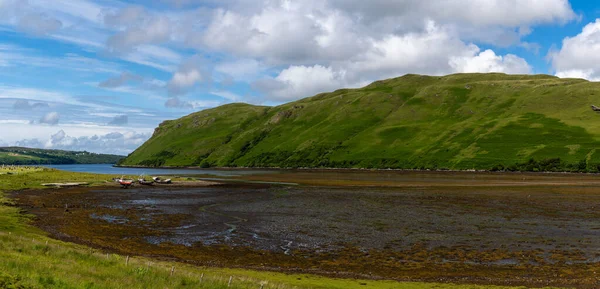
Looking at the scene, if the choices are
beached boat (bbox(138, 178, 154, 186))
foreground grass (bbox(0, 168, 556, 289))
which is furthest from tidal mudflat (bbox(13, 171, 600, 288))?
beached boat (bbox(138, 178, 154, 186))

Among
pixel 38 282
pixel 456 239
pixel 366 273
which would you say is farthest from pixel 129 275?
pixel 456 239

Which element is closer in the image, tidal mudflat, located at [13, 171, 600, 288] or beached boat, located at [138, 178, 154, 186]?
tidal mudflat, located at [13, 171, 600, 288]

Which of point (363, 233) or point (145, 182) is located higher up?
point (145, 182)

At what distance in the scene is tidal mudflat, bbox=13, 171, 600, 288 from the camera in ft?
123

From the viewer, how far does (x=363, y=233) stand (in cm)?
5325

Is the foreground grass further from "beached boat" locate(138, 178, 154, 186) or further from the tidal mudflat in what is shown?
"beached boat" locate(138, 178, 154, 186)

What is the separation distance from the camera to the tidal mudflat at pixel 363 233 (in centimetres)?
3741

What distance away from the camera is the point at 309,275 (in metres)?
34.1

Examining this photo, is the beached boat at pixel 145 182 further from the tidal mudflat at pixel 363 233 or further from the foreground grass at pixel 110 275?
the foreground grass at pixel 110 275

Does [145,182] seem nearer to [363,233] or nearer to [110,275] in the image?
[363,233]

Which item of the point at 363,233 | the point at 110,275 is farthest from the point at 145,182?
the point at 110,275

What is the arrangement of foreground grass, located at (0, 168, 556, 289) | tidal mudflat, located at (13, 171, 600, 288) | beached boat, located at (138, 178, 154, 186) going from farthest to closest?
beached boat, located at (138, 178, 154, 186), tidal mudflat, located at (13, 171, 600, 288), foreground grass, located at (0, 168, 556, 289)

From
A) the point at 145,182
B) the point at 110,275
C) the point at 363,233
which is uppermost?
the point at 110,275

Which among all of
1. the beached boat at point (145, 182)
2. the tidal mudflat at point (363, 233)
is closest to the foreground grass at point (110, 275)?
the tidal mudflat at point (363, 233)
